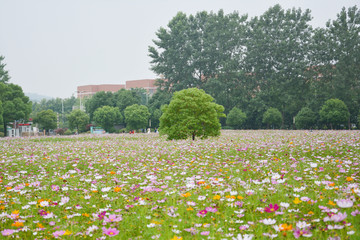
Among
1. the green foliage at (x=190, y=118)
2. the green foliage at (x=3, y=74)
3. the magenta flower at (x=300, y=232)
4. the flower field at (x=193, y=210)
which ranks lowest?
the flower field at (x=193, y=210)

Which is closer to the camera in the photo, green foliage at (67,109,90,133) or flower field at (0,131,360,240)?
flower field at (0,131,360,240)

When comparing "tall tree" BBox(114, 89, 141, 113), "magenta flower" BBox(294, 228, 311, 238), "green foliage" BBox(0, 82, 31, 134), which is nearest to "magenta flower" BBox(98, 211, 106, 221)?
"magenta flower" BBox(294, 228, 311, 238)

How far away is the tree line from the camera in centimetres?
4525

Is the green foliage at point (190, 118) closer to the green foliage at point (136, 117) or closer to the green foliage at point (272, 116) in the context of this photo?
the green foliage at point (272, 116)

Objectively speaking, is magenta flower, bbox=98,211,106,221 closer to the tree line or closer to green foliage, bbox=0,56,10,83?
the tree line

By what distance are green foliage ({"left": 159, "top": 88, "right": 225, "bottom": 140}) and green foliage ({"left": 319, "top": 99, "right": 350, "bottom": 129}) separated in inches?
993

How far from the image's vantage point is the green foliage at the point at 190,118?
66.6ft

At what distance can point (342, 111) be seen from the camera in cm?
3903

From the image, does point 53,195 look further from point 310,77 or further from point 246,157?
point 310,77

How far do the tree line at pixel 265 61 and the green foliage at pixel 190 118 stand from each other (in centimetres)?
2747

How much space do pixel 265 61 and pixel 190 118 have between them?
36087mm

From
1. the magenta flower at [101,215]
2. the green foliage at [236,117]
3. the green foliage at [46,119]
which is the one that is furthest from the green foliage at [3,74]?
→ the magenta flower at [101,215]

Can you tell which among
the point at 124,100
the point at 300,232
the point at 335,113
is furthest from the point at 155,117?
the point at 300,232

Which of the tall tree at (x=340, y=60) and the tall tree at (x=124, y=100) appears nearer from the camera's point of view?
the tall tree at (x=340, y=60)
